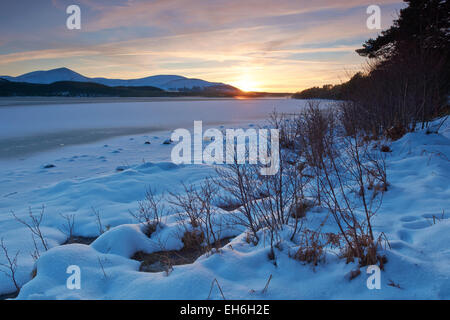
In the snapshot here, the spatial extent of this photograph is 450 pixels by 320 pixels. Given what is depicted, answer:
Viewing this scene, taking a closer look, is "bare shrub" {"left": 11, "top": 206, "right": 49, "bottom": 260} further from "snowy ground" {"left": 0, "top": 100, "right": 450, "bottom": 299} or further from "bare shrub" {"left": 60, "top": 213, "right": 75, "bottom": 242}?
"bare shrub" {"left": 60, "top": 213, "right": 75, "bottom": 242}

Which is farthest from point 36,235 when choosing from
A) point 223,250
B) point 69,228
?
point 223,250

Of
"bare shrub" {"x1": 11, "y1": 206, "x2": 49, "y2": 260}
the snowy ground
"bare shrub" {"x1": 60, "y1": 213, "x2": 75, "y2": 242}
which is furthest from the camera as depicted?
"bare shrub" {"x1": 60, "y1": 213, "x2": 75, "y2": 242}

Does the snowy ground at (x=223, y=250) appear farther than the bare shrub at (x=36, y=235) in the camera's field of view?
No

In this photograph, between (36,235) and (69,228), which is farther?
(69,228)

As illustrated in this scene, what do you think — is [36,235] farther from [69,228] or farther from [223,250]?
[223,250]

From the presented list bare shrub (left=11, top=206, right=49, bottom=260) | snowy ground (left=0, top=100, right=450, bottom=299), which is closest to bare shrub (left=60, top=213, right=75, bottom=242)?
snowy ground (left=0, top=100, right=450, bottom=299)

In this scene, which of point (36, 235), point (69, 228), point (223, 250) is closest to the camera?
point (223, 250)

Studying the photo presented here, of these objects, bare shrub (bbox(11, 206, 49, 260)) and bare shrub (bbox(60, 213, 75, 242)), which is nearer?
bare shrub (bbox(11, 206, 49, 260))

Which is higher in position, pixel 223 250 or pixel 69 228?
pixel 223 250

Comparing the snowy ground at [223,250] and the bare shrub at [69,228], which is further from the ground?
the snowy ground at [223,250]

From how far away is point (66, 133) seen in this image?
13.9 meters

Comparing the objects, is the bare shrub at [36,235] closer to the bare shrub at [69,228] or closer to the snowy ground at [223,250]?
the snowy ground at [223,250]

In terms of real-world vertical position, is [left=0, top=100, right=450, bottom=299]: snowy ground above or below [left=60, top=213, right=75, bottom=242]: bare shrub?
above

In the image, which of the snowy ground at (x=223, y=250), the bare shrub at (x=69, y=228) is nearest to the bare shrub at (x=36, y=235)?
the snowy ground at (x=223, y=250)
